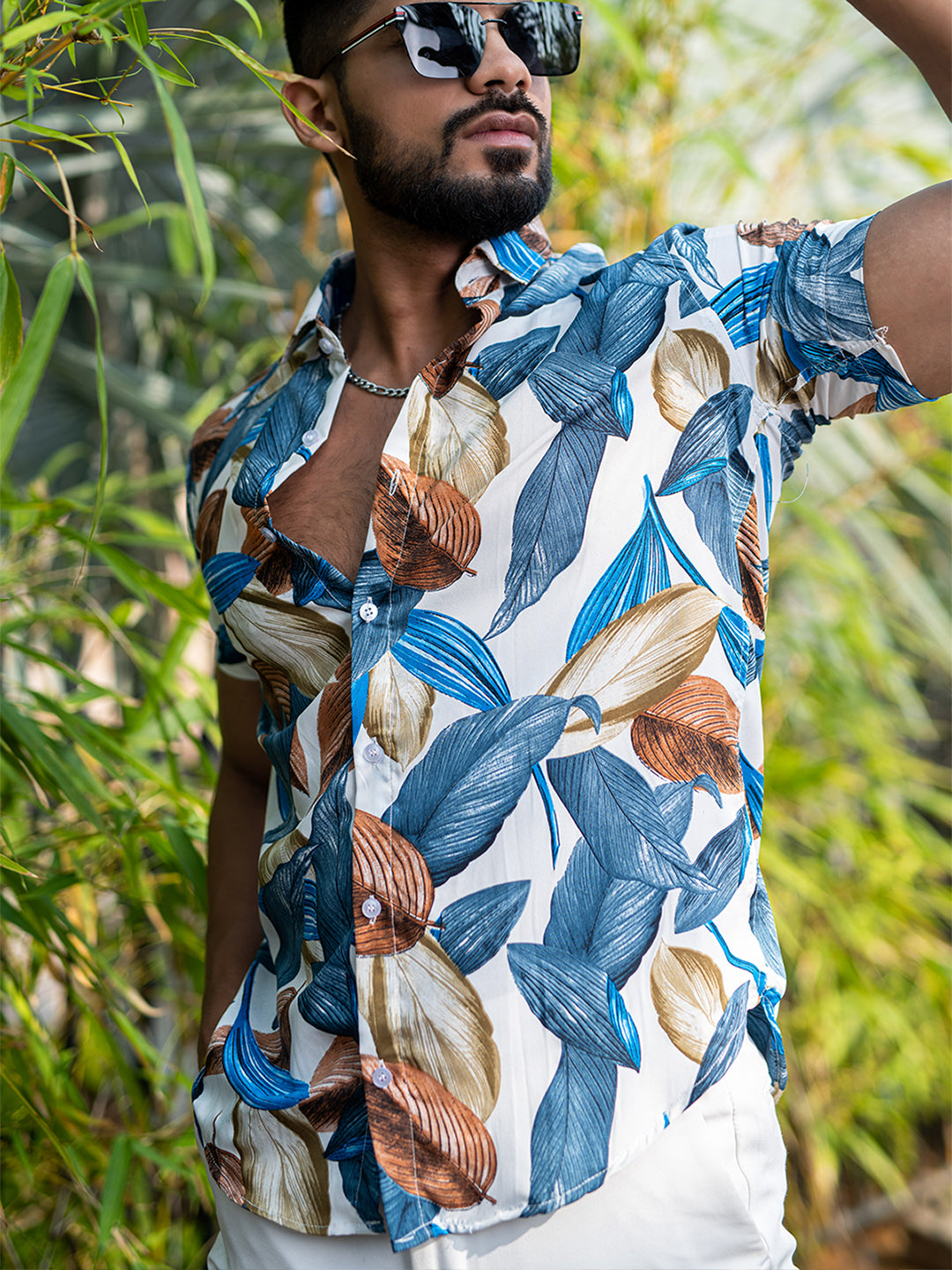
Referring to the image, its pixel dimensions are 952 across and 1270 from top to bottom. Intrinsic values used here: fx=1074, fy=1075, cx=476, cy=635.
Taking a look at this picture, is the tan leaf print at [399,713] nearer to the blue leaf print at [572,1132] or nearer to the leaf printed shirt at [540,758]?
the leaf printed shirt at [540,758]

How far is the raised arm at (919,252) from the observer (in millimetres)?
798

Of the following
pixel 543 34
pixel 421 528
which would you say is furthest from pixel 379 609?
pixel 543 34

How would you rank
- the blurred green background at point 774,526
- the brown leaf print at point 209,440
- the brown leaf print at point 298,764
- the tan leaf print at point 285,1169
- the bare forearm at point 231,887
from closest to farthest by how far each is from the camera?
the tan leaf print at point 285,1169, the brown leaf print at point 298,764, the bare forearm at point 231,887, the brown leaf print at point 209,440, the blurred green background at point 774,526

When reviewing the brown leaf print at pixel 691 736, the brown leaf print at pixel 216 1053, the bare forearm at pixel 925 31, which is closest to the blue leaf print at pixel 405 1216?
the brown leaf print at pixel 216 1053

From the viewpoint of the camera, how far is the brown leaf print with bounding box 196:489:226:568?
111cm

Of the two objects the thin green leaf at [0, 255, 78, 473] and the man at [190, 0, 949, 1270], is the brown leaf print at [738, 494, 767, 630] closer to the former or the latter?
the man at [190, 0, 949, 1270]

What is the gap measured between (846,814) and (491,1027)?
5.41ft

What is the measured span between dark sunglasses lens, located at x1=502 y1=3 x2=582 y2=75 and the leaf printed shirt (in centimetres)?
25

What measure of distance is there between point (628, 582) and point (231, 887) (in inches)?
23.3

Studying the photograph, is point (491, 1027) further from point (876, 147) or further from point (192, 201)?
point (876, 147)

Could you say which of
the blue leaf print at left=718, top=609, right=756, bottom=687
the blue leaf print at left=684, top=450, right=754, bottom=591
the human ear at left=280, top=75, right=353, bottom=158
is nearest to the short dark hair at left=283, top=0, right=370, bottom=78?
the human ear at left=280, top=75, right=353, bottom=158

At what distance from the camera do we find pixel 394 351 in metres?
1.14

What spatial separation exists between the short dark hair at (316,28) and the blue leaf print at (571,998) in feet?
3.10

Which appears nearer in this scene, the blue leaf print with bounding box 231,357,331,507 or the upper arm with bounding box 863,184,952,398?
the upper arm with bounding box 863,184,952,398
